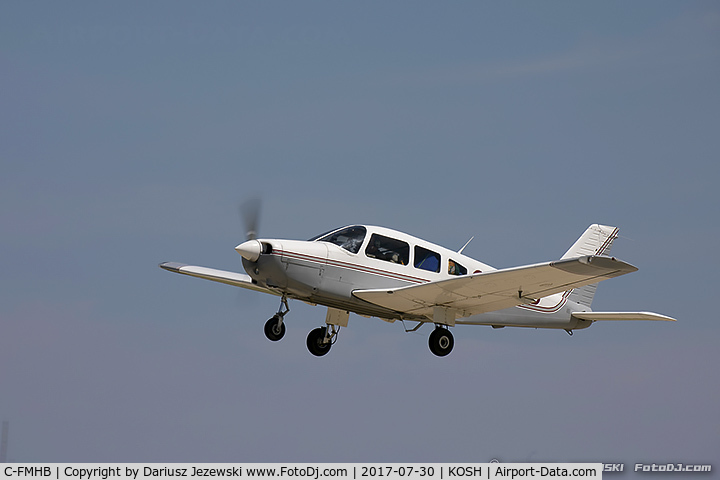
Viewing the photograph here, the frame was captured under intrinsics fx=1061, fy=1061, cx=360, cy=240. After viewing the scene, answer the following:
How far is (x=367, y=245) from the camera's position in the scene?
2108cm

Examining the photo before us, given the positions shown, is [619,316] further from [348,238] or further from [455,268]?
[348,238]

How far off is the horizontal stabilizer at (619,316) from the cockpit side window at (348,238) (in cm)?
592

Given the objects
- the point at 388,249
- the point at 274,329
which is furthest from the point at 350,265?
the point at 274,329

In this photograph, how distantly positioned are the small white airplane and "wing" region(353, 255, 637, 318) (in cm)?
2

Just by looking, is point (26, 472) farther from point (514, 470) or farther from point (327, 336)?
point (514, 470)

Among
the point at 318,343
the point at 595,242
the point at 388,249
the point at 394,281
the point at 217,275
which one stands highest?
the point at 595,242

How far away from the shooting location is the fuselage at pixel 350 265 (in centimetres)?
2030

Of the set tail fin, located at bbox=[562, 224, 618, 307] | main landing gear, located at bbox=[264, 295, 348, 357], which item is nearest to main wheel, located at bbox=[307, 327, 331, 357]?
main landing gear, located at bbox=[264, 295, 348, 357]

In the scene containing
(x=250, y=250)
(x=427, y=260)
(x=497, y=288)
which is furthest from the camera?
(x=427, y=260)

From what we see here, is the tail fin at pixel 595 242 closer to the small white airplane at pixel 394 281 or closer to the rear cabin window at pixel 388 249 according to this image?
the small white airplane at pixel 394 281

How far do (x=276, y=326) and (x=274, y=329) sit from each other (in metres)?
0.07

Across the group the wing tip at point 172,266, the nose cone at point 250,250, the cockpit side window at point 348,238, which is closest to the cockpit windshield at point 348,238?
the cockpit side window at point 348,238

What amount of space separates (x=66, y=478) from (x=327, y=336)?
20.2ft

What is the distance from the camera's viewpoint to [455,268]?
2200 centimetres
